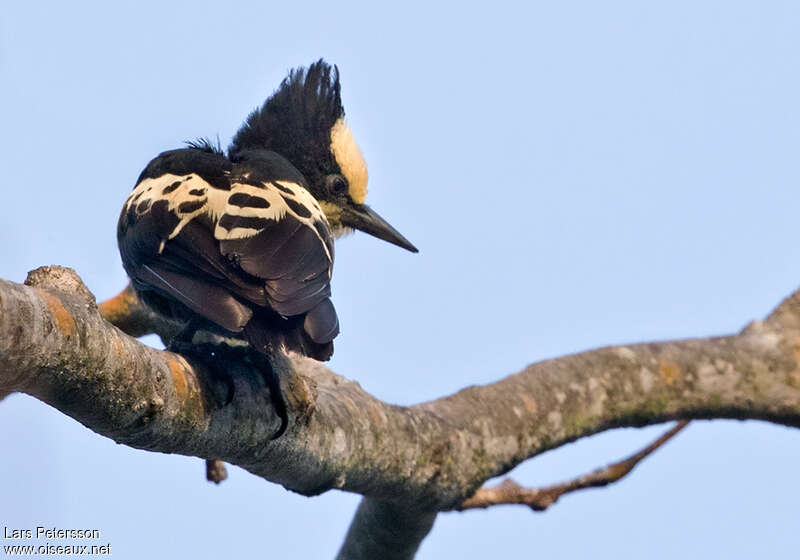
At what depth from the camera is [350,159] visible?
5.25 meters

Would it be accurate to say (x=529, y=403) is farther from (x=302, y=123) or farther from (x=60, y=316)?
(x=60, y=316)

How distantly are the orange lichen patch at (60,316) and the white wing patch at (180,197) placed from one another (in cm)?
93

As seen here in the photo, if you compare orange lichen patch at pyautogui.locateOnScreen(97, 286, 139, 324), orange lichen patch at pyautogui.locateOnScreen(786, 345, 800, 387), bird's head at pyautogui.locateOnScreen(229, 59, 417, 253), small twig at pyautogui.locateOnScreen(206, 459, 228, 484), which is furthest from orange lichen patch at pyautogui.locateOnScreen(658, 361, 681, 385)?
orange lichen patch at pyautogui.locateOnScreen(97, 286, 139, 324)

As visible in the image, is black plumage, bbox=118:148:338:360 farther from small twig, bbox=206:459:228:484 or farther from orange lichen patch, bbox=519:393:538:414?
small twig, bbox=206:459:228:484

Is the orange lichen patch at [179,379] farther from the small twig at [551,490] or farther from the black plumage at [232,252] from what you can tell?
the small twig at [551,490]

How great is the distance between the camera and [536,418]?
13.3 ft

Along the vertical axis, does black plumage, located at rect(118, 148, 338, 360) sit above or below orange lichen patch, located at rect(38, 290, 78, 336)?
above

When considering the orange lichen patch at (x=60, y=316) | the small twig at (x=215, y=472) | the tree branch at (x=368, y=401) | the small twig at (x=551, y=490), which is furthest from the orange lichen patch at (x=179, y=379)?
the small twig at (x=215, y=472)

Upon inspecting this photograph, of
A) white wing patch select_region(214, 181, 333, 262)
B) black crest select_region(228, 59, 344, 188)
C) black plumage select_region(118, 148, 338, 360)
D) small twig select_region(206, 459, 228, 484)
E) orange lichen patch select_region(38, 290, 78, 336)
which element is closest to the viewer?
orange lichen patch select_region(38, 290, 78, 336)

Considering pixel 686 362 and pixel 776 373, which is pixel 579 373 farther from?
pixel 776 373

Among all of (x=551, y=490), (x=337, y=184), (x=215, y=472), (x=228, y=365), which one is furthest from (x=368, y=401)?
(x=337, y=184)

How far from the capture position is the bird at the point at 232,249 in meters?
2.97

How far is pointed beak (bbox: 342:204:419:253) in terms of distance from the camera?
5.33 m

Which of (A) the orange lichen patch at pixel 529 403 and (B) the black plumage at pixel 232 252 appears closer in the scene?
(B) the black plumage at pixel 232 252
